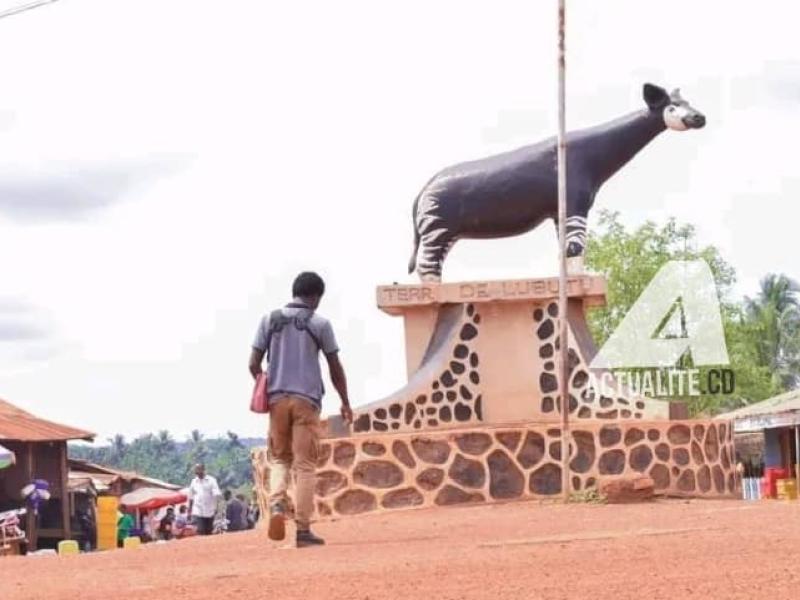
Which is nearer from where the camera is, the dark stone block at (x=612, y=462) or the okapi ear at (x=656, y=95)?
the dark stone block at (x=612, y=462)

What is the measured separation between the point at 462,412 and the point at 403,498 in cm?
259

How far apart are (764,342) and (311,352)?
35038mm

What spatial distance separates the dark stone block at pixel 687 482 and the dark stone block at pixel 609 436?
86 cm

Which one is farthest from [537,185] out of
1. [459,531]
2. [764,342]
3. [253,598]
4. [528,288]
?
[764,342]

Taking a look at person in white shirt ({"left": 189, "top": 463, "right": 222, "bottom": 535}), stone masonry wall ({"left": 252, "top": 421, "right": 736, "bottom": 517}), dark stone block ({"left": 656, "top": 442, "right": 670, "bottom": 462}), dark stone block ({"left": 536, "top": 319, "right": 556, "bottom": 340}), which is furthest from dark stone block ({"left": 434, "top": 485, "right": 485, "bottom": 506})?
person in white shirt ({"left": 189, "top": 463, "right": 222, "bottom": 535})

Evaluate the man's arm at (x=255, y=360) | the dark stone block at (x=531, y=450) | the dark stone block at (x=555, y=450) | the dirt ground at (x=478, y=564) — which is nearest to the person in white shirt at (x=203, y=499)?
the dark stone block at (x=531, y=450)

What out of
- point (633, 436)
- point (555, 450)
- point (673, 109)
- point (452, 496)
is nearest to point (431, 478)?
point (452, 496)

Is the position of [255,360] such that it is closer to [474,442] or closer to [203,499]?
[474,442]

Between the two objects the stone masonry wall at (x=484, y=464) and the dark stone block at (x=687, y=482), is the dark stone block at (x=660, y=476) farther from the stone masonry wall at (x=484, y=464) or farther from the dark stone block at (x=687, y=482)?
the dark stone block at (x=687, y=482)

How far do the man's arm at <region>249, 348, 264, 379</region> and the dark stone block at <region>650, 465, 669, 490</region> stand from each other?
7.21 metres

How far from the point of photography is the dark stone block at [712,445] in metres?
16.7

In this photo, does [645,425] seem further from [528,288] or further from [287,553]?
[287,553]

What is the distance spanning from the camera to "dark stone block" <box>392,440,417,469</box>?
15.3 metres

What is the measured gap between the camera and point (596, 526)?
10.4m
